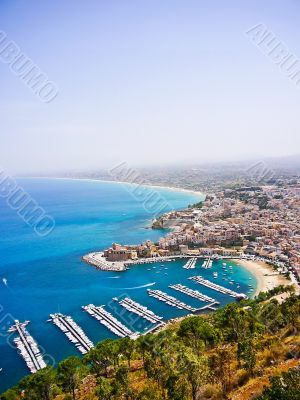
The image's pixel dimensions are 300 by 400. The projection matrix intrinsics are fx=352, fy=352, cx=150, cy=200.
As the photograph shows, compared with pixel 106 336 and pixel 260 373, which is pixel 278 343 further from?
pixel 106 336

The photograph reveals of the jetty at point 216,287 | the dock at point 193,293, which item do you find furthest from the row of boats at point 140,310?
the jetty at point 216,287

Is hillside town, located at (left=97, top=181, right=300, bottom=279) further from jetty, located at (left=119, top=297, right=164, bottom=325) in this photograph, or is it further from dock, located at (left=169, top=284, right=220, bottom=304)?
jetty, located at (left=119, top=297, right=164, bottom=325)

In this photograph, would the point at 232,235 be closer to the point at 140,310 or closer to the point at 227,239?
the point at 227,239

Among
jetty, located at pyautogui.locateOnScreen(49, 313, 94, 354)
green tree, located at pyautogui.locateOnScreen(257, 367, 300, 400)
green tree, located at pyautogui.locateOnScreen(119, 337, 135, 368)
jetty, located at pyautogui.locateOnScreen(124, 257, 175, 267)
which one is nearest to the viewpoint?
green tree, located at pyautogui.locateOnScreen(257, 367, 300, 400)

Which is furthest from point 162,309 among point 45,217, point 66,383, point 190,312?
point 45,217

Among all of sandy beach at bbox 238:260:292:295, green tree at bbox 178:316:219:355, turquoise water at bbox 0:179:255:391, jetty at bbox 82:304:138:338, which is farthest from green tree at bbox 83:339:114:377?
sandy beach at bbox 238:260:292:295

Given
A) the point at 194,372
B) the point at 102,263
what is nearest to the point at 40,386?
the point at 194,372
